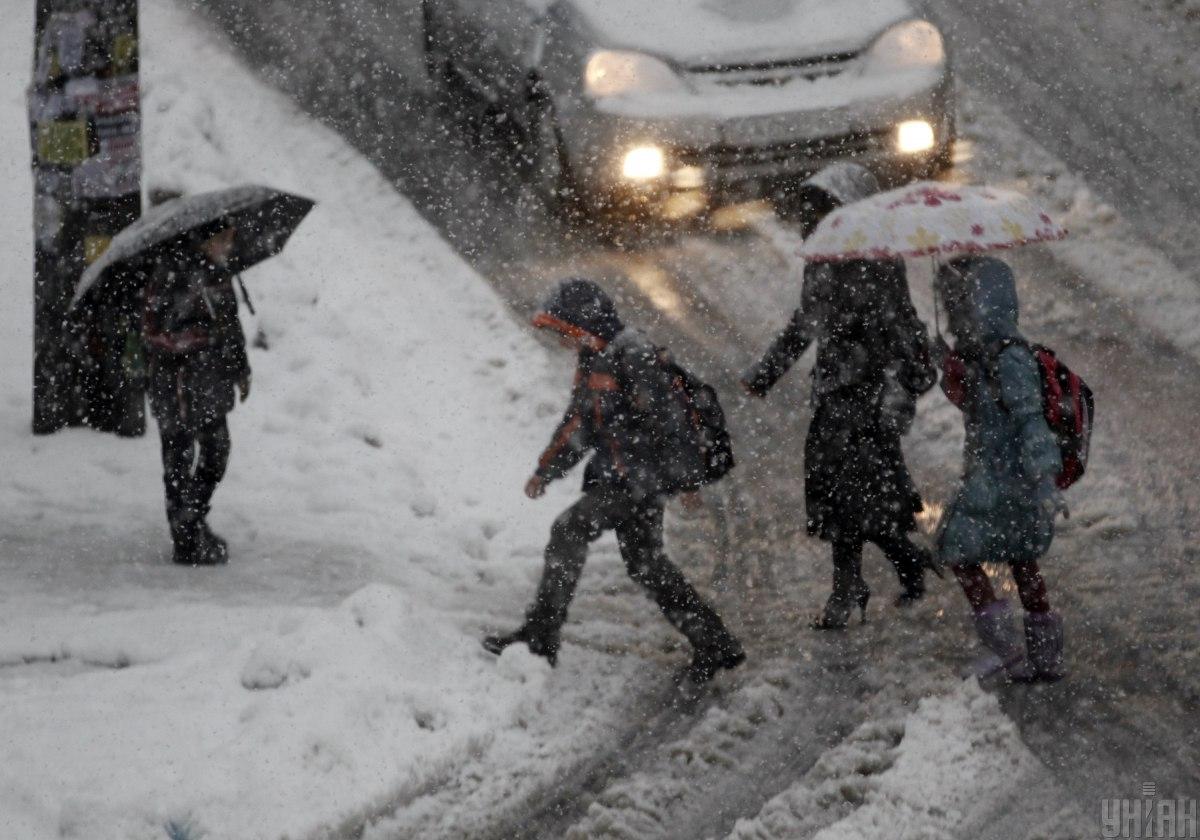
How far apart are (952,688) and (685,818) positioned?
1.13 m

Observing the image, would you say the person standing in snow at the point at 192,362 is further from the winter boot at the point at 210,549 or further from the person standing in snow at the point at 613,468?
the person standing in snow at the point at 613,468

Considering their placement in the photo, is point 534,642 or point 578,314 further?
point 534,642

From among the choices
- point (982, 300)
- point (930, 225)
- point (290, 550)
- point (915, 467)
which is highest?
point (930, 225)

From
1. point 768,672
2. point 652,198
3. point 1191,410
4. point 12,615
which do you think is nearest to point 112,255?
point 12,615

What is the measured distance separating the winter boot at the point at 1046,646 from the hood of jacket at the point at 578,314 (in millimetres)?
1678

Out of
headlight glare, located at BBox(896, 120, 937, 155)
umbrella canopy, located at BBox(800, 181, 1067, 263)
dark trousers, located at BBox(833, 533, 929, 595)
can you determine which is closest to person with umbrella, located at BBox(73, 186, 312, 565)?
umbrella canopy, located at BBox(800, 181, 1067, 263)

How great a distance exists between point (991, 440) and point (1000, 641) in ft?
2.21

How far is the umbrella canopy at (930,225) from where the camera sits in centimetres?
533

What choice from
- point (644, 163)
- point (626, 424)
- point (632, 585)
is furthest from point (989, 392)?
point (644, 163)

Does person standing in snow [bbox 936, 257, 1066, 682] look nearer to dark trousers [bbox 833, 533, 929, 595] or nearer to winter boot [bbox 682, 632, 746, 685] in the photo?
dark trousers [bbox 833, 533, 929, 595]

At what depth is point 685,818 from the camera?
4.99m

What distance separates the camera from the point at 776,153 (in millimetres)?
9312

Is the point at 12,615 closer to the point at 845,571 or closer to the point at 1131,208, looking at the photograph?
the point at 845,571

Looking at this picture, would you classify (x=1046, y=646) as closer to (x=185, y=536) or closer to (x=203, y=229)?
(x=185, y=536)
